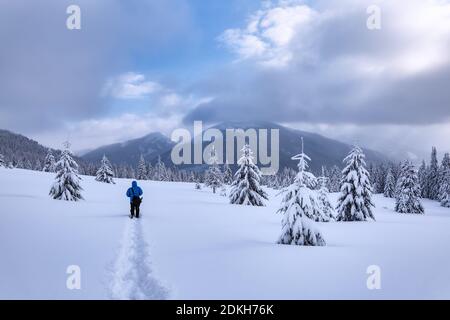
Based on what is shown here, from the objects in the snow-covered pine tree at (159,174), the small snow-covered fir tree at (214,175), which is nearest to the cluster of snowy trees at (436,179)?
the small snow-covered fir tree at (214,175)

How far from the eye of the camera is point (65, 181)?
3181 centimetres

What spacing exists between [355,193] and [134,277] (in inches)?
1078

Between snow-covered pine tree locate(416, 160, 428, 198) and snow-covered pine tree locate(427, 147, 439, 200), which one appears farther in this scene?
snow-covered pine tree locate(416, 160, 428, 198)

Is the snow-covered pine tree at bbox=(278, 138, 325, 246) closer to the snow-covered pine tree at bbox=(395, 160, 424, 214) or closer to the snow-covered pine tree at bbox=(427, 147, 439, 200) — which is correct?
the snow-covered pine tree at bbox=(395, 160, 424, 214)

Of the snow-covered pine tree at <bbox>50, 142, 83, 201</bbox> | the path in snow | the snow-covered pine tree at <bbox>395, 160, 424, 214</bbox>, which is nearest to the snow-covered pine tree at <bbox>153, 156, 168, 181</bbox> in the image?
the snow-covered pine tree at <bbox>395, 160, 424, 214</bbox>

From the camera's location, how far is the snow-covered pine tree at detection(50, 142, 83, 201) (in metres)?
31.5

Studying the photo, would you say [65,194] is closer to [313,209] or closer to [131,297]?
[313,209]

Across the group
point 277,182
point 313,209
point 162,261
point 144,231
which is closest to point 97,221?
point 144,231

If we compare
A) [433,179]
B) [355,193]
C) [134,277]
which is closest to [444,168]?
[433,179]

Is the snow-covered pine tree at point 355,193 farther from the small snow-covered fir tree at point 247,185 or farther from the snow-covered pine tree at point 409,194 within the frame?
the snow-covered pine tree at point 409,194

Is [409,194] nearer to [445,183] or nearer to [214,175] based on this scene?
[445,183]

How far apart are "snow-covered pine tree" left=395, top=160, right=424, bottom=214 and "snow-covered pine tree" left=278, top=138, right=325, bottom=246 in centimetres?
4672

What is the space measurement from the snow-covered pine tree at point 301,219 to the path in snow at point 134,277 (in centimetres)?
540

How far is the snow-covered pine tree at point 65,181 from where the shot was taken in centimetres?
3153
